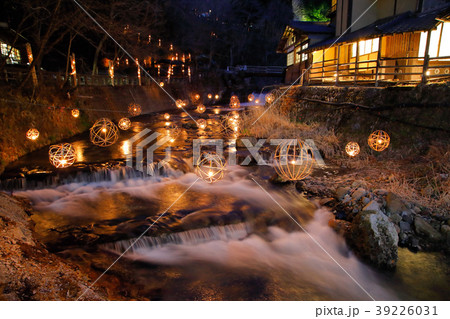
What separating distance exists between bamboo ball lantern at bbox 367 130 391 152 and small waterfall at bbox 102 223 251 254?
579 centimetres

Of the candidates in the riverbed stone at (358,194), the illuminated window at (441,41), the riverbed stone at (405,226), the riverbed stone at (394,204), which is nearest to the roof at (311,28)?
the illuminated window at (441,41)

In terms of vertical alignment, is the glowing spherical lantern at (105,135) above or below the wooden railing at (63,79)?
below

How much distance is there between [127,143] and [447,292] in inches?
551

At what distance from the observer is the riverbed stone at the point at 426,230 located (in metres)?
6.95

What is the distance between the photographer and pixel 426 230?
7.04 m

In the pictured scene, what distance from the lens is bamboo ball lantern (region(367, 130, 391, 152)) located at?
1027 centimetres

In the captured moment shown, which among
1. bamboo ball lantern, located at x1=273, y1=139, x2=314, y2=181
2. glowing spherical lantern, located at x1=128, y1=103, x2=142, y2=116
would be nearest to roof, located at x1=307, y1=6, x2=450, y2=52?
bamboo ball lantern, located at x1=273, y1=139, x2=314, y2=181

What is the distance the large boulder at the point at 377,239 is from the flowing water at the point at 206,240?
0.23 m

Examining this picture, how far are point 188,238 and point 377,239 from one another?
14.6 feet

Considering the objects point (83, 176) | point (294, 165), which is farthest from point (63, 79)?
point (294, 165)

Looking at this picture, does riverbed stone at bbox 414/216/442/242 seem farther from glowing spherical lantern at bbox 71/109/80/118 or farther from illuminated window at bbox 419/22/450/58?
glowing spherical lantern at bbox 71/109/80/118

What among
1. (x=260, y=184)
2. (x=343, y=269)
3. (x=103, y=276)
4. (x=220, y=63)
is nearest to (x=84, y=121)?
(x=260, y=184)

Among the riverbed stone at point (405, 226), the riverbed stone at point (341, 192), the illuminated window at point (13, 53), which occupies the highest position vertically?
the illuminated window at point (13, 53)

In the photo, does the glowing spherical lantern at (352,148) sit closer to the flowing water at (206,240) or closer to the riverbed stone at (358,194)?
the riverbed stone at (358,194)
